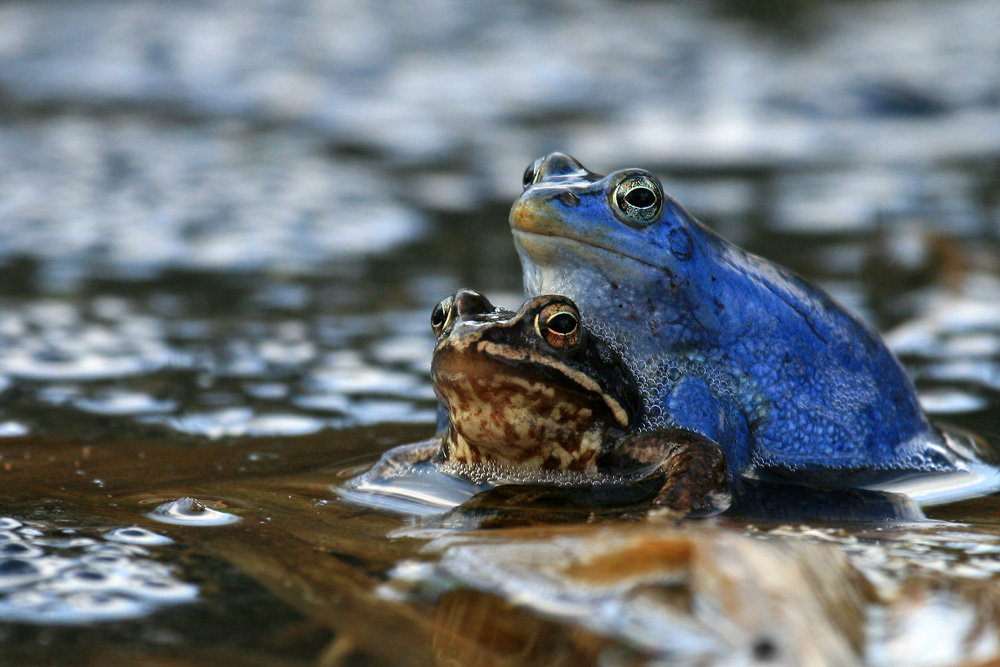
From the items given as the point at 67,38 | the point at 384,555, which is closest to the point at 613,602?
the point at 384,555

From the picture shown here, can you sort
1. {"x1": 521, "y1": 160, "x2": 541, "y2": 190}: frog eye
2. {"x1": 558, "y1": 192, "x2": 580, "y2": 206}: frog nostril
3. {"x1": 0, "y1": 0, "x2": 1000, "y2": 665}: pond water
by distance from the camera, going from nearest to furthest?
{"x1": 0, "y1": 0, "x2": 1000, "y2": 665}: pond water
{"x1": 558, "y1": 192, "x2": 580, "y2": 206}: frog nostril
{"x1": 521, "y1": 160, "x2": 541, "y2": 190}: frog eye

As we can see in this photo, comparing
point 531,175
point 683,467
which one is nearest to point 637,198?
point 531,175

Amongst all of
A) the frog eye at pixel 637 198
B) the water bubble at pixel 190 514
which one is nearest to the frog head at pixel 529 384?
the frog eye at pixel 637 198

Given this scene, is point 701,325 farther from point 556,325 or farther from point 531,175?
point 531,175

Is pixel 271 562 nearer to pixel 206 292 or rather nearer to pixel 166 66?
pixel 206 292

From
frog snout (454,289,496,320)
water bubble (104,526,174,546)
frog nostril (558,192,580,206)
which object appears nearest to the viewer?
water bubble (104,526,174,546)

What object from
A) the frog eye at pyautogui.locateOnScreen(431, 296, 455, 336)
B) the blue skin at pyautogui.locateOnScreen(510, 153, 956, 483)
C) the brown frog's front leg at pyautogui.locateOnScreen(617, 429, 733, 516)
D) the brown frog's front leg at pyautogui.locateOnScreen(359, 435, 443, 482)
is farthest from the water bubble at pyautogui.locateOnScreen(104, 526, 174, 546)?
the blue skin at pyautogui.locateOnScreen(510, 153, 956, 483)

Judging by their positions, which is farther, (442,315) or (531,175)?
(531,175)

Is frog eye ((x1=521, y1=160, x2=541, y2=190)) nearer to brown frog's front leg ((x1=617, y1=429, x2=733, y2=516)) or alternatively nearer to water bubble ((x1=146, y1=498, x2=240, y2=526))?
brown frog's front leg ((x1=617, y1=429, x2=733, y2=516))

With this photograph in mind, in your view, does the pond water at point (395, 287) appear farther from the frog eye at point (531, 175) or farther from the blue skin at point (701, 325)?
the frog eye at point (531, 175)
